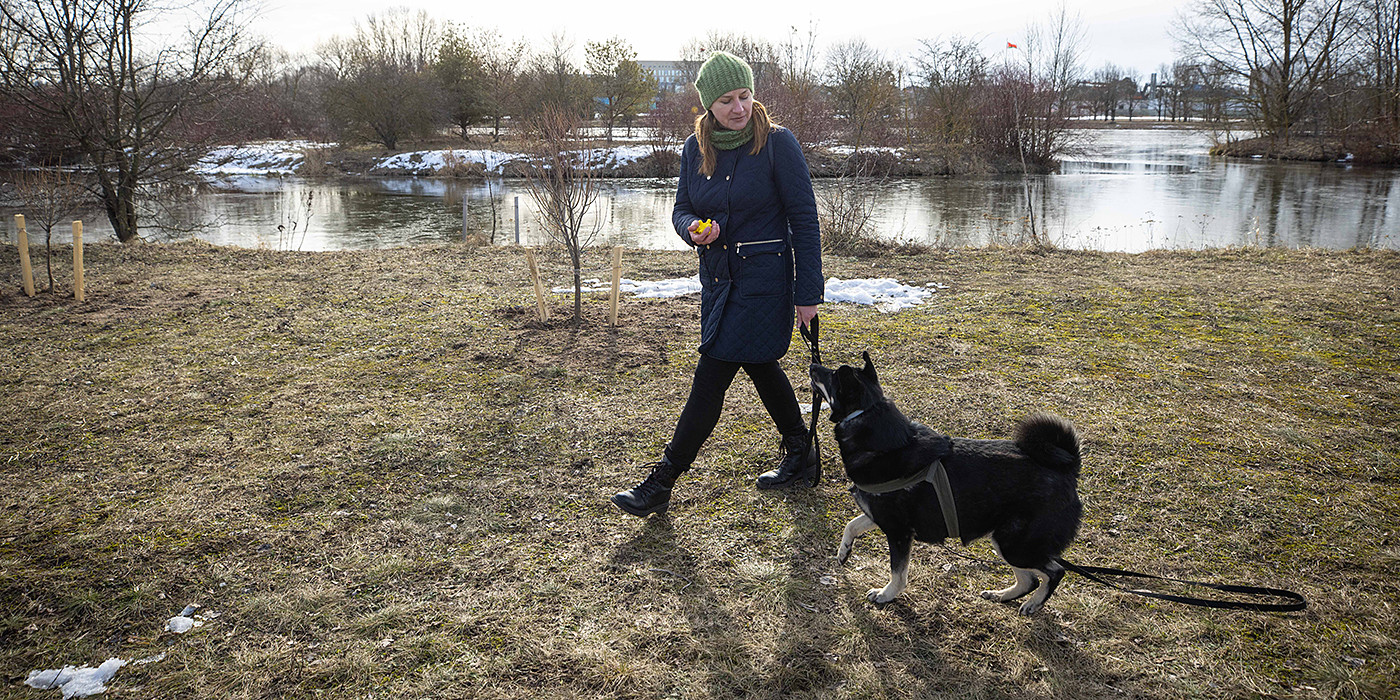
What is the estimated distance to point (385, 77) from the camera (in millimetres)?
38156

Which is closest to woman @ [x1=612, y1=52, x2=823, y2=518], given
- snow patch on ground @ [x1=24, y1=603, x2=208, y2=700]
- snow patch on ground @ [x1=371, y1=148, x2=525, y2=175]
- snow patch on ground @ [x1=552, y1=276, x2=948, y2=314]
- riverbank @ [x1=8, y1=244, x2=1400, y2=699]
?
riverbank @ [x1=8, y1=244, x2=1400, y2=699]

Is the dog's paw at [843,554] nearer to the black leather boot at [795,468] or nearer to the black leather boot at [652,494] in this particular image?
the black leather boot at [795,468]

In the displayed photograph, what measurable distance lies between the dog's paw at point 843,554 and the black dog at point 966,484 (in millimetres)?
214

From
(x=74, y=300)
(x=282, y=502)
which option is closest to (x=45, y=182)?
(x=74, y=300)

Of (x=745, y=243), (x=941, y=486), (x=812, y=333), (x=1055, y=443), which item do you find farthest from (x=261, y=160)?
(x=1055, y=443)

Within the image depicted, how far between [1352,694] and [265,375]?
5.93 m

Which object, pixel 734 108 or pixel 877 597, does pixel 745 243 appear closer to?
pixel 734 108

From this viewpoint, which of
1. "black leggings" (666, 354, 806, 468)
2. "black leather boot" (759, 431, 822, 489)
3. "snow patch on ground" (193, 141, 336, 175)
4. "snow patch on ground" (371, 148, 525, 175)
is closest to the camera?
"black leggings" (666, 354, 806, 468)

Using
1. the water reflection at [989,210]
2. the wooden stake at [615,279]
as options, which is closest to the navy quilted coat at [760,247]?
the wooden stake at [615,279]

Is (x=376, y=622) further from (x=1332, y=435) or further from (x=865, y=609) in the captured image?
(x=1332, y=435)

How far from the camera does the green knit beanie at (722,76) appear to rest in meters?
2.92

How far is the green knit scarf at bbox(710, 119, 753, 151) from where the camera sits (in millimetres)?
3043

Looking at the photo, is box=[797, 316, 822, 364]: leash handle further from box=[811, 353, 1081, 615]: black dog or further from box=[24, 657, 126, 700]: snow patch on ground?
box=[24, 657, 126, 700]: snow patch on ground

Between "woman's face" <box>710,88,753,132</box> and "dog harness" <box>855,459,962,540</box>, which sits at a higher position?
"woman's face" <box>710,88,753,132</box>
